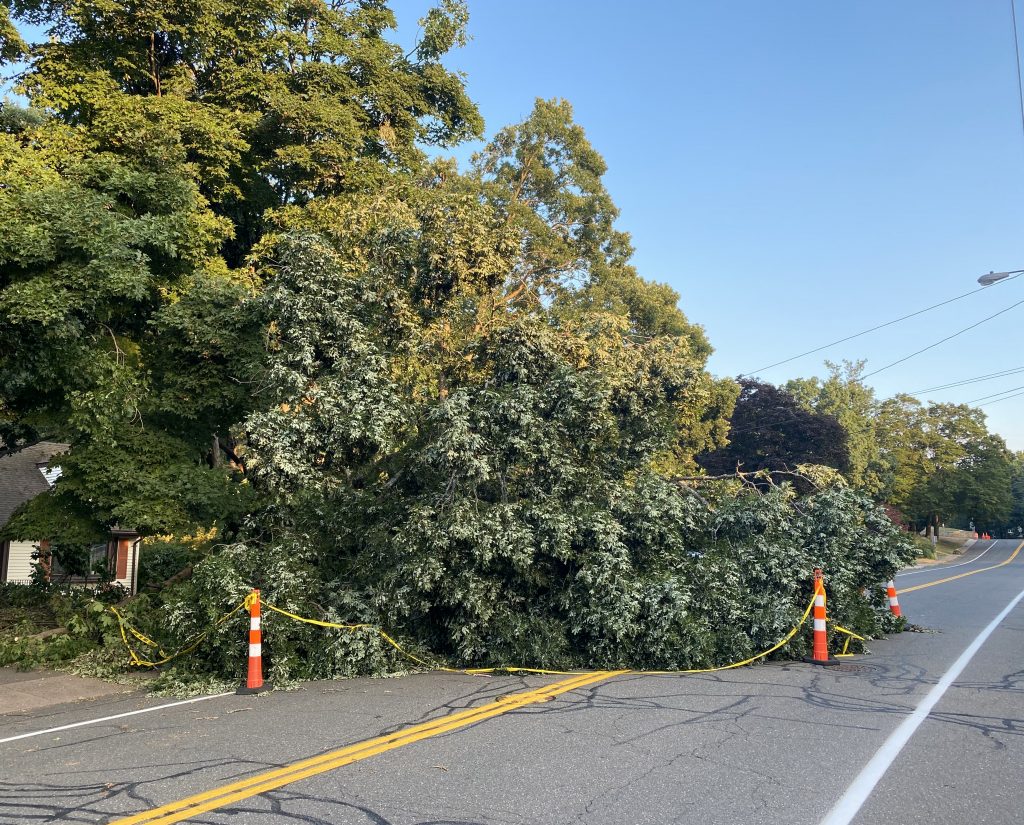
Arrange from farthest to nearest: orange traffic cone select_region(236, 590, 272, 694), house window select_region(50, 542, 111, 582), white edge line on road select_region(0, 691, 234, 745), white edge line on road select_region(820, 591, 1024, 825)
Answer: house window select_region(50, 542, 111, 582)
orange traffic cone select_region(236, 590, 272, 694)
white edge line on road select_region(0, 691, 234, 745)
white edge line on road select_region(820, 591, 1024, 825)

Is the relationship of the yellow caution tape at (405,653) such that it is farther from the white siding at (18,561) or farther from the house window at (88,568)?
the white siding at (18,561)

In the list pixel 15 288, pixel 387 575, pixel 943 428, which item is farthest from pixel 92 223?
pixel 943 428

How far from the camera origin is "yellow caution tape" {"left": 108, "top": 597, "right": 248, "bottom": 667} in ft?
28.9

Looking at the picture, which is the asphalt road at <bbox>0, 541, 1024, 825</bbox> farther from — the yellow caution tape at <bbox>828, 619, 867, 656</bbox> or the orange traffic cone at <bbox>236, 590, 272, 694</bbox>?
the yellow caution tape at <bbox>828, 619, 867, 656</bbox>

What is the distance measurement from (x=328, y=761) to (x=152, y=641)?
595cm

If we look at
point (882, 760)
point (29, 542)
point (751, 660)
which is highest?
point (29, 542)

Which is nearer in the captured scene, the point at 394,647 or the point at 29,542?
the point at 394,647

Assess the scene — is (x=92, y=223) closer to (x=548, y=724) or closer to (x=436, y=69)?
(x=548, y=724)

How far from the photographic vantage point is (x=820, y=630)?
9.55 meters

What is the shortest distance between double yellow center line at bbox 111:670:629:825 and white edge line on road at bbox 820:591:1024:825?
3.04 m

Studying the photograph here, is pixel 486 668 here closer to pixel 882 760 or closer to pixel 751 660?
pixel 751 660

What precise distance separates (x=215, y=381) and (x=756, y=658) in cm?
920

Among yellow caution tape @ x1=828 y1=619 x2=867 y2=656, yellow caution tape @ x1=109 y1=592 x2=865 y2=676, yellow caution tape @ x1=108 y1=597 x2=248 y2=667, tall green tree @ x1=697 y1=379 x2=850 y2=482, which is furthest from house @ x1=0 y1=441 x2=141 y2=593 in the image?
tall green tree @ x1=697 y1=379 x2=850 y2=482

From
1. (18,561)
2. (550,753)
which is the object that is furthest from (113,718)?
(18,561)
